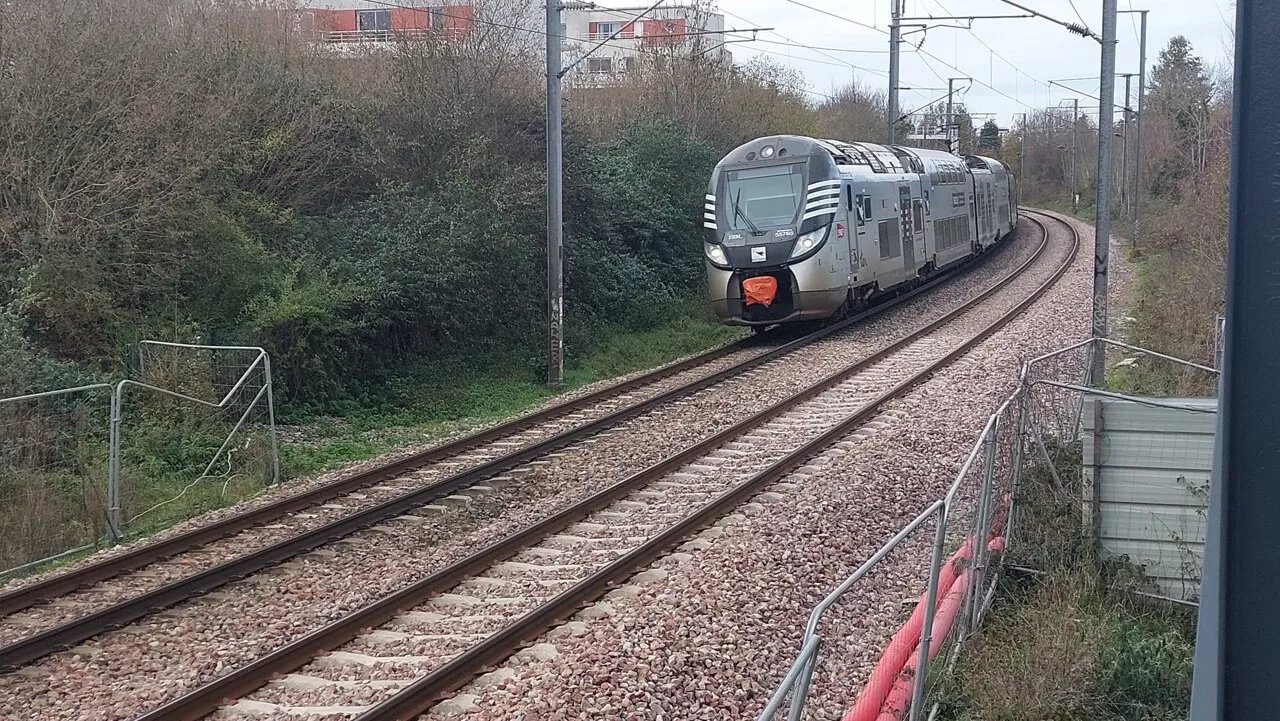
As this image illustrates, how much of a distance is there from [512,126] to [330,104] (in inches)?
146

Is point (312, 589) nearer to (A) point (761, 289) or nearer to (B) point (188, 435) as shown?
(B) point (188, 435)

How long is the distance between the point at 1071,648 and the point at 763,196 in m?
13.8

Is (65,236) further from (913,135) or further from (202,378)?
(913,135)

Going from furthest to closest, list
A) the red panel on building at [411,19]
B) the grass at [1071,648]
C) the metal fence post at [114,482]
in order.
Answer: the red panel on building at [411,19], the metal fence post at [114,482], the grass at [1071,648]

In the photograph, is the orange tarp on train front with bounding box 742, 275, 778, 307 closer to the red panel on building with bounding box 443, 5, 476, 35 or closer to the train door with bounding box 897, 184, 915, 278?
the train door with bounding box 897, 184, 915, 278

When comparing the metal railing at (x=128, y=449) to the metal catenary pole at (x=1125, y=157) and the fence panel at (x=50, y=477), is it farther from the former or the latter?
the metal catenary pole at (x=1125, y=157)

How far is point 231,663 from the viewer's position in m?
6.82

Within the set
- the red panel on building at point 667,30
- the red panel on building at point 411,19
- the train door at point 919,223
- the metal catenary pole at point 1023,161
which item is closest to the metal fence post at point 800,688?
the red panel on building at point 411,19

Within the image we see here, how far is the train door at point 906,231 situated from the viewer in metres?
22.7

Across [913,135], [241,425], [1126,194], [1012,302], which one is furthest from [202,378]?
[913,135]

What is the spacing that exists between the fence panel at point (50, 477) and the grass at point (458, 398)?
2.07 metres

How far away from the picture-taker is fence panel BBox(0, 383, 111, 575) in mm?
9820

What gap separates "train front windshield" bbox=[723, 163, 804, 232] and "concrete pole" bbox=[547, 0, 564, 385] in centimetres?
364

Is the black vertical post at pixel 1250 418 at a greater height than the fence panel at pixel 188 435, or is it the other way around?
the black vertical post at pixel 1250 418
